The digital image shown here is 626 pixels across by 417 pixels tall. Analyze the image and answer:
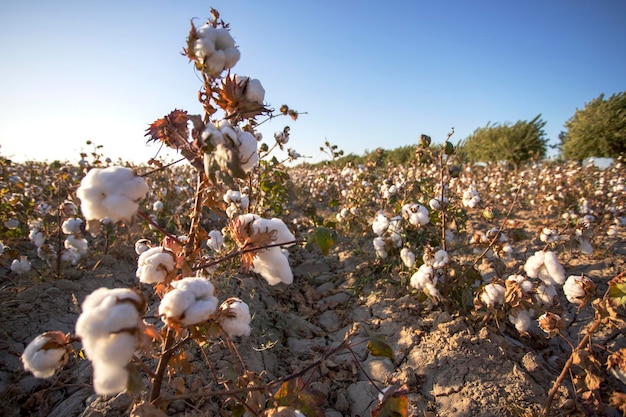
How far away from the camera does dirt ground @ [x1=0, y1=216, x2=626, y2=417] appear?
191 centimetres

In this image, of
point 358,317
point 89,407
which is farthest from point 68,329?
point 358,317

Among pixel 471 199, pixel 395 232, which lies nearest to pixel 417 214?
pixel 395 232

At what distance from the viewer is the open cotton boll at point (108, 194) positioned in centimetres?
85

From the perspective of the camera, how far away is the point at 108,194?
86cm

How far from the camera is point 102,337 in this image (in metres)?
0.73

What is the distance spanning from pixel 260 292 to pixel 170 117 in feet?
8.44

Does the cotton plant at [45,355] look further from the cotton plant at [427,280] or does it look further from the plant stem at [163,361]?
the cotton plant at [427,280]

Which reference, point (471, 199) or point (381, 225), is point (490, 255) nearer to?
point (471, 199)

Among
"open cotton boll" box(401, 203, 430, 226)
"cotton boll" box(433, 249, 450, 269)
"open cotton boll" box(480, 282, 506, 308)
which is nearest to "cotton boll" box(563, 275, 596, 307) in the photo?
"open cotton boll" box(480, 282, 506, 308)

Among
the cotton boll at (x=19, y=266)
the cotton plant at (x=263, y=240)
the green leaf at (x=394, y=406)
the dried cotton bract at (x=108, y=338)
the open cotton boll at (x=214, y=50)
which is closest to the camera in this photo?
the dried cotton bract at (x=108, y=338)

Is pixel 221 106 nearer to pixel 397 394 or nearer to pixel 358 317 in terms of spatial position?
pixel 397 394

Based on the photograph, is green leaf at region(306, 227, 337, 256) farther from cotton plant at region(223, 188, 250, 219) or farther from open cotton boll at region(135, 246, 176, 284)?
cotton plant at region(223, 188, 250, 219)

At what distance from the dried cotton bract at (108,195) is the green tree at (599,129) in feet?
68.8

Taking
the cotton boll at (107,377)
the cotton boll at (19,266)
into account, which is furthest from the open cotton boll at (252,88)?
the cotton boll at (19,266)
